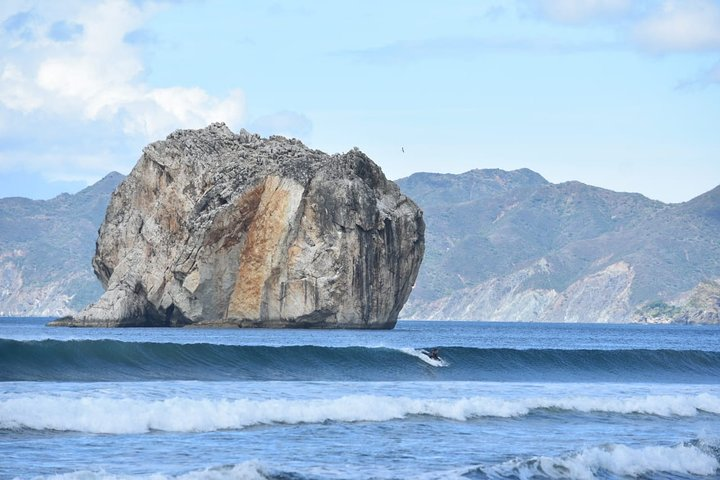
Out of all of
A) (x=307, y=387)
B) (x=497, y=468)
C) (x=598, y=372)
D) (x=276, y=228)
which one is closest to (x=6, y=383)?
(x=307, y=387)

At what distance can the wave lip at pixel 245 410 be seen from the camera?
22812 millimetres

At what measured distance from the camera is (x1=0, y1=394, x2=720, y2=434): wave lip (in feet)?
74.8

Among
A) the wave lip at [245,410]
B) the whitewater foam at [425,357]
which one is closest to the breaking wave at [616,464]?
the wave lip at [245,410]

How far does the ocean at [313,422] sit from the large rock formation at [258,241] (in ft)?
108

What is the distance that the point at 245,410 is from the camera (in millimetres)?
24922

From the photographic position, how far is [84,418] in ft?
75.3

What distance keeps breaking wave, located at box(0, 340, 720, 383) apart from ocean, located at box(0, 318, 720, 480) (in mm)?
124

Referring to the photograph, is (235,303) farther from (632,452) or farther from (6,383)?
(632,452)

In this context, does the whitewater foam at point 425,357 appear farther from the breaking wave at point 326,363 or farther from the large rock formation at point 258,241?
the large rock formation at point 258,241

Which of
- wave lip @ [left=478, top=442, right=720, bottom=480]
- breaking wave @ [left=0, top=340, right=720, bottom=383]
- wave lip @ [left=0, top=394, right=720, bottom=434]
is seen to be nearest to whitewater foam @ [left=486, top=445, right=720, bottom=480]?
wave lip @ [left=478, top=442, right=720, bottom=480]

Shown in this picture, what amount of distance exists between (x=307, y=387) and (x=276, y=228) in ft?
140

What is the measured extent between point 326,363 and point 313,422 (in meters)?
18.4

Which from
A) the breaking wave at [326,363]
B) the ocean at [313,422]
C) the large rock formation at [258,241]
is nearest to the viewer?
the ocean at [313,422]

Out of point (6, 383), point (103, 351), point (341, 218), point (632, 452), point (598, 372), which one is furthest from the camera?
point (341, 218)
